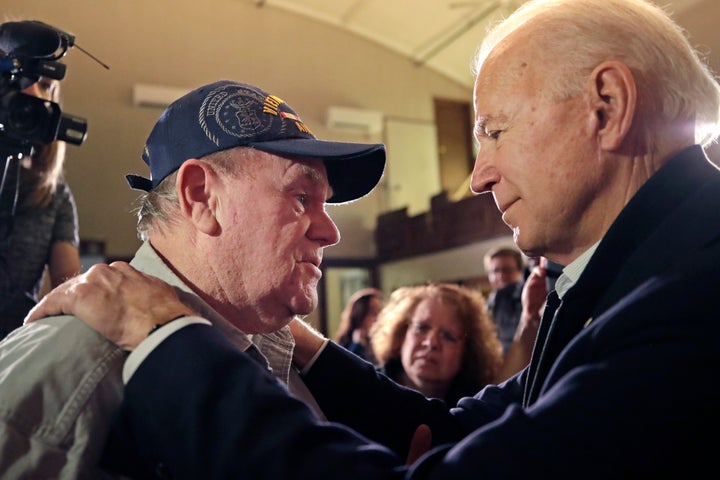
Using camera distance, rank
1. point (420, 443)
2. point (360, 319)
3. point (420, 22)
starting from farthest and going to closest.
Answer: point (420, 22) < point (360, 319) < point (420, 443)

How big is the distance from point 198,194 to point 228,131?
0.38 ft

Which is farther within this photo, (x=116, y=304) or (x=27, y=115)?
(x=27, y=115)

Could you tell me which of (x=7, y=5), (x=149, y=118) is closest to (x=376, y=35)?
(x=149, y=118)

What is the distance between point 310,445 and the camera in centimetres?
77

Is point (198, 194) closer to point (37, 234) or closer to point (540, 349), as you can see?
point (540, 349)

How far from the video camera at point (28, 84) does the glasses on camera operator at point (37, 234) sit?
0.09m

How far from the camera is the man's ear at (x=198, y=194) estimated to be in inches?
43.0

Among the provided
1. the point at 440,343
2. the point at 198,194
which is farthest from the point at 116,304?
the point at 440,343

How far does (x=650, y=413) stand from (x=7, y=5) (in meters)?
7.90

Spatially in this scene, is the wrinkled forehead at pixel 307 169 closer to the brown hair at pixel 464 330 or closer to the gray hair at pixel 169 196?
the gray hair at pixel 169 196

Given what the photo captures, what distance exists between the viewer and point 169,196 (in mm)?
1133

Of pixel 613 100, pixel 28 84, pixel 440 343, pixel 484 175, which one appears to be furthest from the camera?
pixel 440 343

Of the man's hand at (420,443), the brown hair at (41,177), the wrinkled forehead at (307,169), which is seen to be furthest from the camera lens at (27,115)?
the man's hand at (420,443)

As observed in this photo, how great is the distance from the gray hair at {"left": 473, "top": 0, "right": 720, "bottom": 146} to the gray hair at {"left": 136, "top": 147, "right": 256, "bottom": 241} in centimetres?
53
